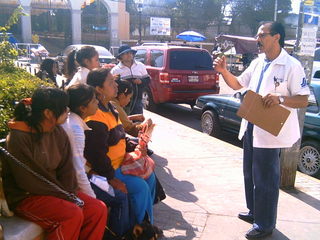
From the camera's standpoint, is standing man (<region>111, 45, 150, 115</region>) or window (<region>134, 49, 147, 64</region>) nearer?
standing man (<region>111, 45, 150, 115</region>)

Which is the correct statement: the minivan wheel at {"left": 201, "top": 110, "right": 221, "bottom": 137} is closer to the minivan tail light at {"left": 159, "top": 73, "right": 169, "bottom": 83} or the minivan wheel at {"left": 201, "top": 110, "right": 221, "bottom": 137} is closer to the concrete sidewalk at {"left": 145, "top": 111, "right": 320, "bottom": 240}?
the concrete sidewalk at {"left": 145, "top": 111, "right": 320, "bottom": 240}

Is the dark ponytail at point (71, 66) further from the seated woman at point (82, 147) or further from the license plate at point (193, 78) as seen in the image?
the license plate at point (193, 78)

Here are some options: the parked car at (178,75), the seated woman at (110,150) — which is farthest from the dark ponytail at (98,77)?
the parked car at (178,75)

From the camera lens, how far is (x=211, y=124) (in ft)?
25.1

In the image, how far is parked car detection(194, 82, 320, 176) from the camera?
5.55 meters

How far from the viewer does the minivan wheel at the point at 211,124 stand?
754 centimetres

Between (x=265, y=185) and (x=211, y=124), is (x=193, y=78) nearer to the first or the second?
(x=211, y=124)

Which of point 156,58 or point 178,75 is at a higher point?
point 156,58

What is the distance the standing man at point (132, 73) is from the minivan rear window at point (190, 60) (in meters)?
3.57

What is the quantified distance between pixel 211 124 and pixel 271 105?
14.9ft

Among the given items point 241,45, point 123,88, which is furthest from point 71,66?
point 241,45

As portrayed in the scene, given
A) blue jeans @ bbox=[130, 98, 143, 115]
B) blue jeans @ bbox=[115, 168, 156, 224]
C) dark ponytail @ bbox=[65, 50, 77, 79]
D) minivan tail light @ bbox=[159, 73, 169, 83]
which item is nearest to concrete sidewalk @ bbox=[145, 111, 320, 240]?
blue jeans @ bbox=[115, 168, 156, 224]

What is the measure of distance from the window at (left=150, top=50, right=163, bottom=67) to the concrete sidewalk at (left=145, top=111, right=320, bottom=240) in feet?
13.3

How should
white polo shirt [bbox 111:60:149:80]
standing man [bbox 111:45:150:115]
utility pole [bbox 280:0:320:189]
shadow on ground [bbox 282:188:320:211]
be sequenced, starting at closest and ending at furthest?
shadow on ground [bbox 282:188:320:211]
utility pole [bbox 280:0:320:189]
standing man [bbox 111:45:150:115]
white polo shirt [bbox 111:60:149:80]
